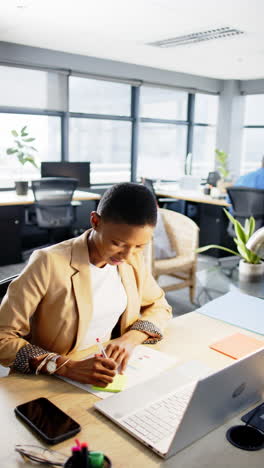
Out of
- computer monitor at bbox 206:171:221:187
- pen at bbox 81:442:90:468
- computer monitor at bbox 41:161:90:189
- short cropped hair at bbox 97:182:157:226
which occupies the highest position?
short cropped hair at bbox 97:182:157:226

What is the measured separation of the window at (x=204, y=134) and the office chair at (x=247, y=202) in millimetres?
3245

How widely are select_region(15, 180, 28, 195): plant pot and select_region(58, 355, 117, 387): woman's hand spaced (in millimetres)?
4287

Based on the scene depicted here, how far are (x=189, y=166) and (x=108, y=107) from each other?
1.45 metres

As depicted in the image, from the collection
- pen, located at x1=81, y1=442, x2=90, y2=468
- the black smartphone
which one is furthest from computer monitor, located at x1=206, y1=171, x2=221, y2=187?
pen, located at x1=81, y1=442, x2=90, y2=468

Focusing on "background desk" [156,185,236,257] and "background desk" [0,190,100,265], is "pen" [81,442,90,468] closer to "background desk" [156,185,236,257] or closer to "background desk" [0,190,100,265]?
"background desk" [0,190,100,265]

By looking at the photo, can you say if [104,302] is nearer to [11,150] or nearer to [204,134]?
[11,150]

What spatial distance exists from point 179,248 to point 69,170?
2.41 meters

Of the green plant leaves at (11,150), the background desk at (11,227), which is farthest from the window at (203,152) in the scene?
the background desk at (11,227)

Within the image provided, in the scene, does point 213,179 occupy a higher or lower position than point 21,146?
lower

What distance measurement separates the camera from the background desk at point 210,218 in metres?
5.37

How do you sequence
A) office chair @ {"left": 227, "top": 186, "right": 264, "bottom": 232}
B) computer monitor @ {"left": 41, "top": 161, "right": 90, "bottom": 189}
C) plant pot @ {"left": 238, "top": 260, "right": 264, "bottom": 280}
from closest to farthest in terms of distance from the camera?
1. plant pot @ {"left": 238, "top": 260, "right": 264, "bottom": 280}
2. office chair @ {"left": 227, "top": 186, "right": 264, "bottom": 232}
3. computer monitor @ {"left": 41, "top": 161, "right": 90, "bottom": 189}

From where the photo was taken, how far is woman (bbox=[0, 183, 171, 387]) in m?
1.16

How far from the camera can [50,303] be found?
4.14ft

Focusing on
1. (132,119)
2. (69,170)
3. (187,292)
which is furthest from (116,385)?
(132,119)
